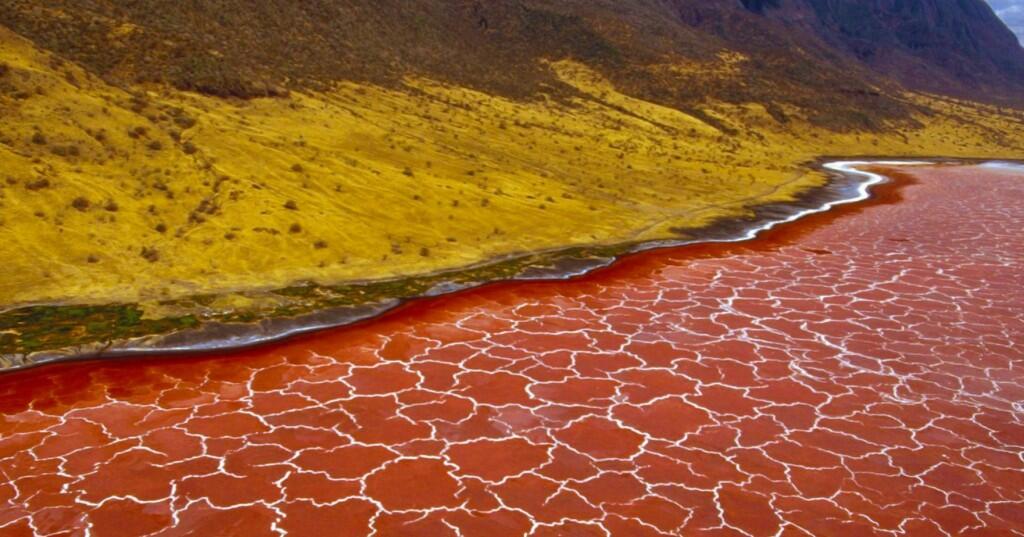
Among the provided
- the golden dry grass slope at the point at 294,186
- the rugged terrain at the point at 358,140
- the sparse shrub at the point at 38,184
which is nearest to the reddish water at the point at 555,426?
the rugged terrain at the point at 358,140

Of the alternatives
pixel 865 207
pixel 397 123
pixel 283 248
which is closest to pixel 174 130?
pixel 283 248

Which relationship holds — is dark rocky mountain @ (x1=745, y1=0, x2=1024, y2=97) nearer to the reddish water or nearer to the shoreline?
the shoreline

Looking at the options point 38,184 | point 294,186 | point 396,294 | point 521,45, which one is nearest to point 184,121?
point 294,186

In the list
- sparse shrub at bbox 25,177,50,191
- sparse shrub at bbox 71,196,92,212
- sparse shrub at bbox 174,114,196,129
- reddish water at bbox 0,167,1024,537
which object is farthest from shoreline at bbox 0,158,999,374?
sparse shrub at bbox 174,114,196,129

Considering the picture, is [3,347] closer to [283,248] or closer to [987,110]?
[283,248]

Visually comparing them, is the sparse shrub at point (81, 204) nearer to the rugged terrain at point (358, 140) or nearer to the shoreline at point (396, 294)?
the rugged terrain at point (358, 140)

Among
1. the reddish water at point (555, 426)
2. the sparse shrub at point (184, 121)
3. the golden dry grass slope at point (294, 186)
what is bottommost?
the reddish water at point (555, 426)
